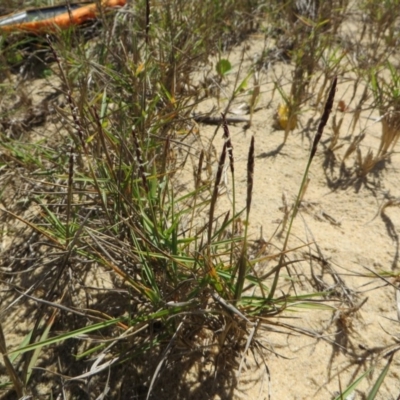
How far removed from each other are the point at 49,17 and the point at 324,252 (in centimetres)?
175

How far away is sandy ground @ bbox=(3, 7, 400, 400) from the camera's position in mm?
1091

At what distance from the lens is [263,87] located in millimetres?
2086

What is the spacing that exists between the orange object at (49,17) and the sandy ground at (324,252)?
1.77 ft

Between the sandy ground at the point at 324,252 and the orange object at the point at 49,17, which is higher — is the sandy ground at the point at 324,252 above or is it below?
below

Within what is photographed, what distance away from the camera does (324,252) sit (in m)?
1.36

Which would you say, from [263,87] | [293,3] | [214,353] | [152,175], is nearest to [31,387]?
[214,353]

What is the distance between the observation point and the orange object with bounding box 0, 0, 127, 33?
2.08m

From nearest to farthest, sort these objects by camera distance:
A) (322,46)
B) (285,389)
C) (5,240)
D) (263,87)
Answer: (285,389)
(5,240)
(322,46)
(263,87)

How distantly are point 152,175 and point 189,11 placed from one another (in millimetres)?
1107

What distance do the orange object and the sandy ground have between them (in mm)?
539

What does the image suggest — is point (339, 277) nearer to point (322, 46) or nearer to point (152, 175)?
point (152, 175)

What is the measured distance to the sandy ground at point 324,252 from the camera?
1091 mm

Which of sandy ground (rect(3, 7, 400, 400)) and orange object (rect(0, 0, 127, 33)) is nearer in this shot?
sandy ground (rect(3, 7, 400, 400))

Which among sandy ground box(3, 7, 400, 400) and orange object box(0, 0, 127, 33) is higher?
orange object box(0, 0, 127, 33)
